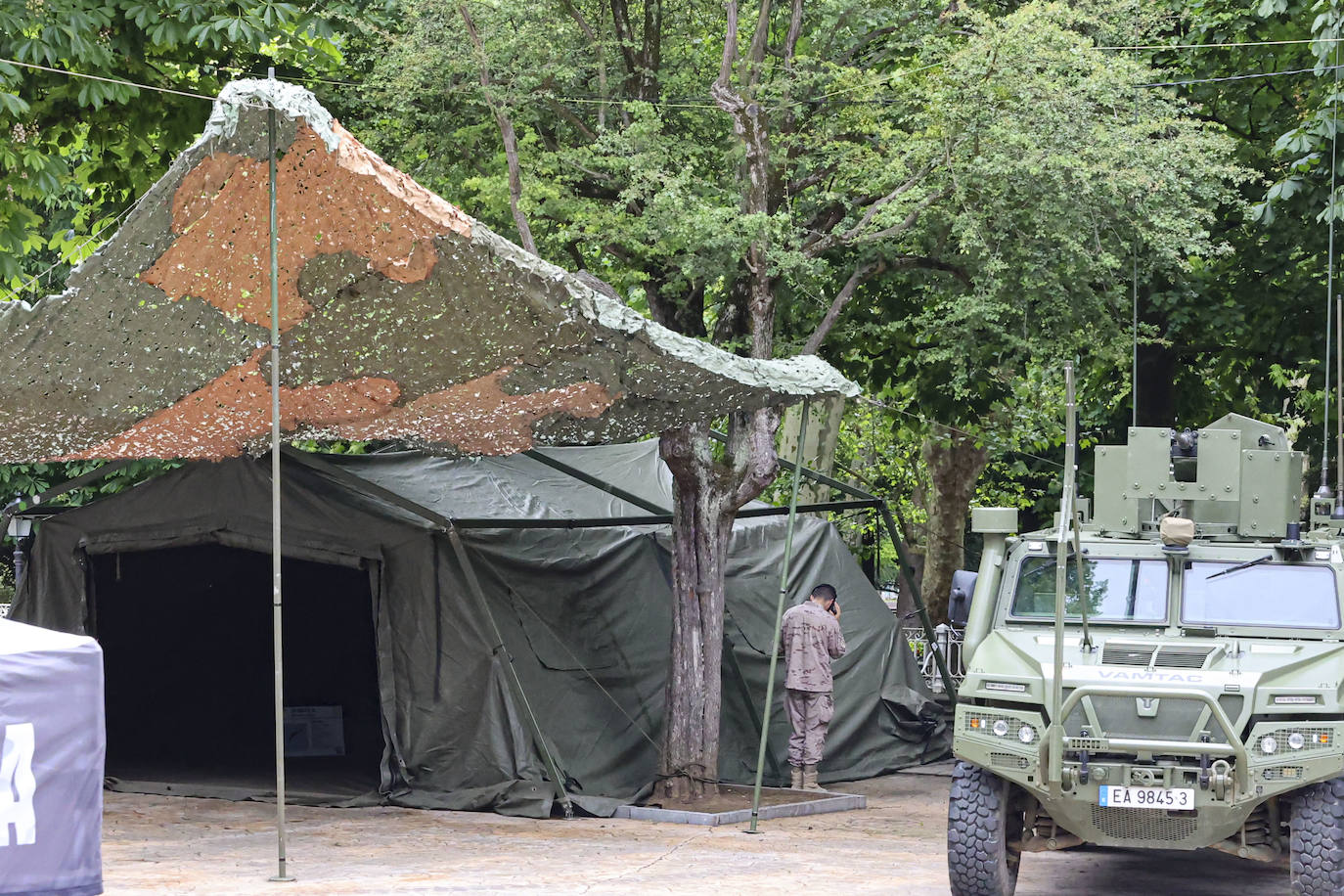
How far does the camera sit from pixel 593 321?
30.9 ft

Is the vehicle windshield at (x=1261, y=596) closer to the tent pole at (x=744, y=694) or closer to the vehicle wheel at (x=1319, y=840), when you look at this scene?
the vehicle wheel at (x=1319, y=840)

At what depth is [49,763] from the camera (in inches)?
238

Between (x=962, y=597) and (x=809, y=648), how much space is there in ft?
12.1

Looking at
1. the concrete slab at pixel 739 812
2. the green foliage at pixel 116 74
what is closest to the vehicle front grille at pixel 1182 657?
the concrete slab at pixel 739 812

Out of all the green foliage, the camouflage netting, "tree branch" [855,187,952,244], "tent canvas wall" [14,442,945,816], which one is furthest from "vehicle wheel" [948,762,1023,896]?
the green foliage

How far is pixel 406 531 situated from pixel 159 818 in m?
2.77

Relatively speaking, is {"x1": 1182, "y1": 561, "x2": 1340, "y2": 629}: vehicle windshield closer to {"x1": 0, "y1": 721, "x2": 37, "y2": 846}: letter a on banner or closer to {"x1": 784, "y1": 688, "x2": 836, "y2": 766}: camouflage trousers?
{"x1": 784, "y1": 688, "x2": 836, "y2": 766}: camouflage trousers

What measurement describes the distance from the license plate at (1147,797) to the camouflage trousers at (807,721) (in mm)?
5476

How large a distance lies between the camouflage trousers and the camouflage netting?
321cm

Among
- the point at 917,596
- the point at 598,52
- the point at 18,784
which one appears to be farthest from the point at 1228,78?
the point at 18,784

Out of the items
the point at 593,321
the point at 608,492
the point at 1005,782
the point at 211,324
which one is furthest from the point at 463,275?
the point at 608,492

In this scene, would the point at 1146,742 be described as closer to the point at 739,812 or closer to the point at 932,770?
the point at 739,812

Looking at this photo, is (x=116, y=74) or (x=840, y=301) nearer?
(x=116, y=74)

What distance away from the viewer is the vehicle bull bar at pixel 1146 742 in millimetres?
7898
